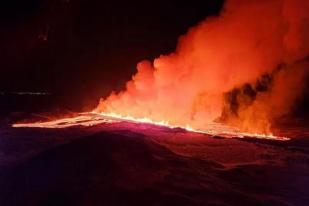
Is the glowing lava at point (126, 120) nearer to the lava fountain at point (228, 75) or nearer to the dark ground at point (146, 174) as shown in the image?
the lava fountain at point (228, 75)

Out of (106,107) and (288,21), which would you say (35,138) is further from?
(288,21)

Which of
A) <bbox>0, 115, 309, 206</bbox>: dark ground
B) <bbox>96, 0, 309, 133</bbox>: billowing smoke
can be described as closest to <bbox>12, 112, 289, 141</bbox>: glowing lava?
<bbox>96, 0, 309, 133</bbox>: billowing smoke

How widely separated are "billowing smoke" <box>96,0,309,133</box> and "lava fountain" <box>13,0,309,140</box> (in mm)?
49

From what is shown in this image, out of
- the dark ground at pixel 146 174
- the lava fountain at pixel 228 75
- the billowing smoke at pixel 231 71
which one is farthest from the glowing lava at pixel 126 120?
the dark ground at pixel 146 174

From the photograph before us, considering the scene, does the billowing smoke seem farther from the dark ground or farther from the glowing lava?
the dark ground

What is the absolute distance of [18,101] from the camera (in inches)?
1569

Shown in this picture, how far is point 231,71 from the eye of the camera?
23891mm

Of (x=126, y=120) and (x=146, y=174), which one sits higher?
(x=126, y=120)

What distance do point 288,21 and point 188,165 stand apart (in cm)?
1081

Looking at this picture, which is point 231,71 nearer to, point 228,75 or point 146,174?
point 228,75

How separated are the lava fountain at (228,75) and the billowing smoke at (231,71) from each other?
0.05m

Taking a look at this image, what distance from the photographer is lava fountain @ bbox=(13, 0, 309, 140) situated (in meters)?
22.0

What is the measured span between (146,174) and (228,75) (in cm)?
1286

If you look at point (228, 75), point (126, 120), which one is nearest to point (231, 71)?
point (228, 75)
